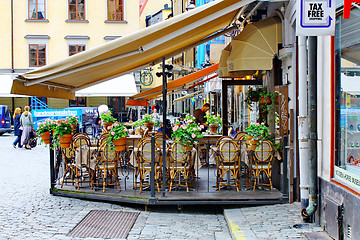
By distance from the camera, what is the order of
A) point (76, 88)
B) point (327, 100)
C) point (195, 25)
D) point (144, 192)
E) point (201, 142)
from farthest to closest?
point (201, 142) → point (76, 88) → point (144, 192) → point (195, 25) → point (327, 100)

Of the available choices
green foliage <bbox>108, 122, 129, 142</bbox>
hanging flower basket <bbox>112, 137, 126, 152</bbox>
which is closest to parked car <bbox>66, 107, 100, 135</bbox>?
hanging flower basket <bbox>112, 137, 126, 152</bbox>

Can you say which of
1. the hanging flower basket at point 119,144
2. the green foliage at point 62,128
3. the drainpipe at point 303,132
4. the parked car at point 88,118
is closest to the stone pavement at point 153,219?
the drainpipe at point 303,132

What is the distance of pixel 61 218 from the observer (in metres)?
7.83

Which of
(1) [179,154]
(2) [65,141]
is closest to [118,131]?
(1) [179,154]

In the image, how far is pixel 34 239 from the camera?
6559mm

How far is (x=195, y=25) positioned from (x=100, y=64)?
1.79m

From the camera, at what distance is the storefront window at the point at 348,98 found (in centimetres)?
585

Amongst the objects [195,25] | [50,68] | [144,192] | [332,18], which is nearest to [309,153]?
Answer: [332,18]

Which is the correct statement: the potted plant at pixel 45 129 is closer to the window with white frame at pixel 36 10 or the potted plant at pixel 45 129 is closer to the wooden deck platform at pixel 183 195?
the wooden deck platform at pixel 183 195

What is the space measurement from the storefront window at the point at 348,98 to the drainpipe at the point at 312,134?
47 cm

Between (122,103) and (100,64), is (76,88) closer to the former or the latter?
(100,64)

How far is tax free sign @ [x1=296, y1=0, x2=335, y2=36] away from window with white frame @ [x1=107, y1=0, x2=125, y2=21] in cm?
3285

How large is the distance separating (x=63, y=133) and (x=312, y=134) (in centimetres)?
526

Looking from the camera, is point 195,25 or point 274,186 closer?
point 195,25
